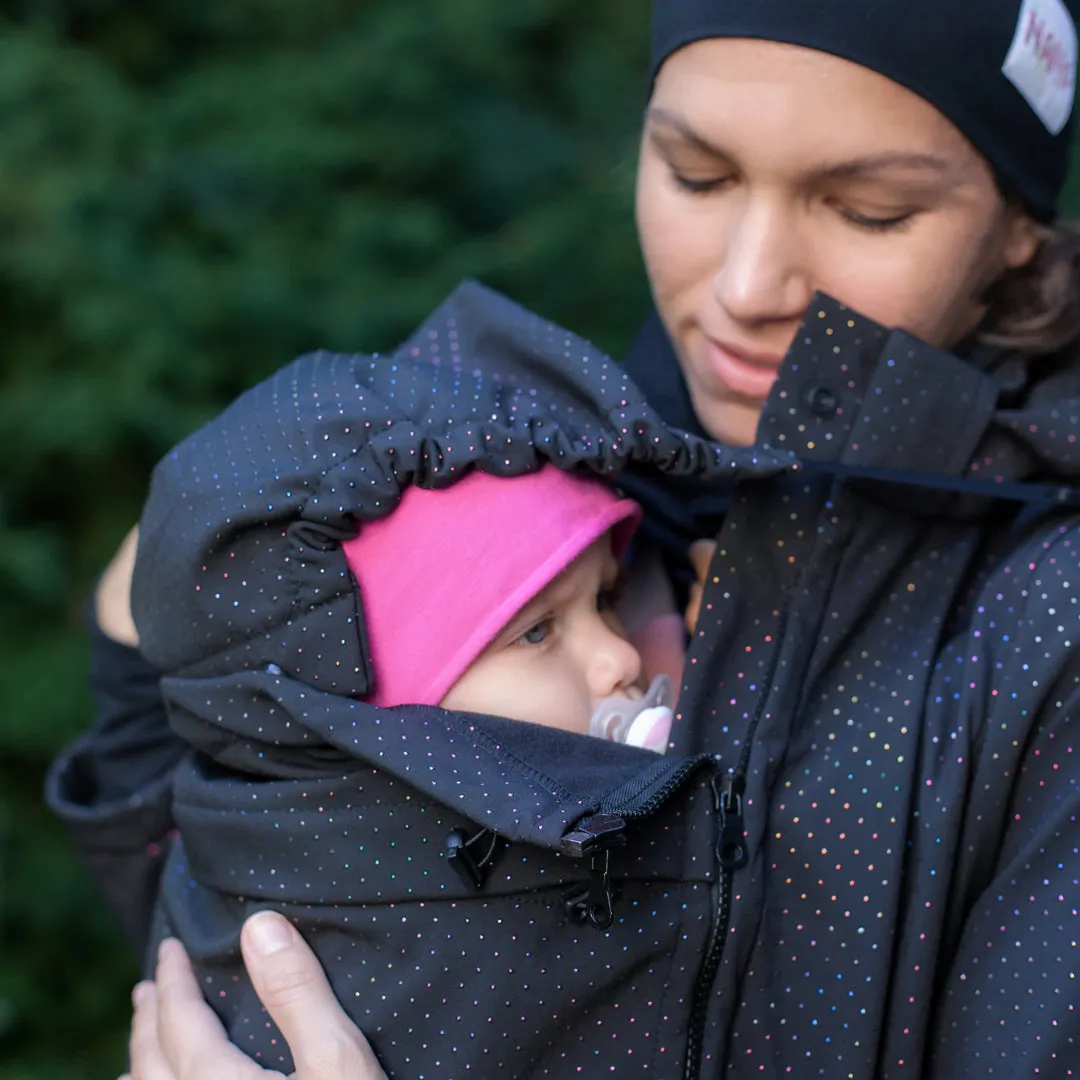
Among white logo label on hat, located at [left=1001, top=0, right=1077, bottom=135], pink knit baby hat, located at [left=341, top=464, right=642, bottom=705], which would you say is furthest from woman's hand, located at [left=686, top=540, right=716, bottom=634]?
white logo label on hat, located at [left=1001, top=0, right=1077, bottom=135]

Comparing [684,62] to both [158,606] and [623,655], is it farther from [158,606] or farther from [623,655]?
[158,606]

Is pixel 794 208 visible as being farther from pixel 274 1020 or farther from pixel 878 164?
pixel 274 1020

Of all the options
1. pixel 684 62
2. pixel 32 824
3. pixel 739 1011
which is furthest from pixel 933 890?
pixel 32 824

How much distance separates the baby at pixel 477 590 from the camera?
1.59 m

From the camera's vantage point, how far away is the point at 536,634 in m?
1.67

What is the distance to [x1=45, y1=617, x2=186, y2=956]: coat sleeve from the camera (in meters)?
2.02

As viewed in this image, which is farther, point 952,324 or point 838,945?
point 952,324

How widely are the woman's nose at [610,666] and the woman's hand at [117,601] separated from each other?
753 millimetres

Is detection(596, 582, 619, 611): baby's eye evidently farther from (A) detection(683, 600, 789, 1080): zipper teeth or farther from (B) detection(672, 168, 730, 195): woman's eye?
(B) detection(672, 168, 730, 195): woman's eye

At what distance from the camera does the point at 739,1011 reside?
5.08 ft

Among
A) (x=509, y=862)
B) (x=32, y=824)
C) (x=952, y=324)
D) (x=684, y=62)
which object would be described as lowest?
(x=32, y=824)

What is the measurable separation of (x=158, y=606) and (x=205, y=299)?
149 centimetres

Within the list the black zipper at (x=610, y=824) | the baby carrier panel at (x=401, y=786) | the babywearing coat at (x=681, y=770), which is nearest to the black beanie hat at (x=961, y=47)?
the babywearing coat at (x=681, y=770)

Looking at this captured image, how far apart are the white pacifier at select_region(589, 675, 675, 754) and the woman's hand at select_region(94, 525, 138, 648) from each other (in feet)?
2.52
